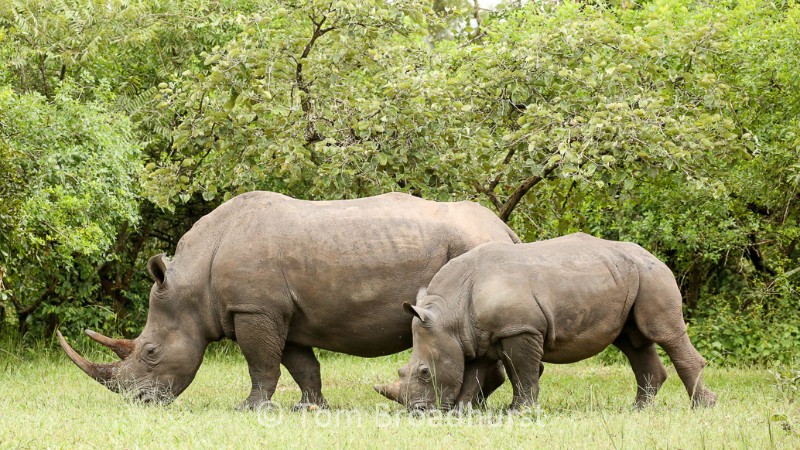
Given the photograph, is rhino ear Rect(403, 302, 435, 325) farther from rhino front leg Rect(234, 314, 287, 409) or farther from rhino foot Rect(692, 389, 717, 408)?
rhino foot Rect(692, 389, 717, 408)

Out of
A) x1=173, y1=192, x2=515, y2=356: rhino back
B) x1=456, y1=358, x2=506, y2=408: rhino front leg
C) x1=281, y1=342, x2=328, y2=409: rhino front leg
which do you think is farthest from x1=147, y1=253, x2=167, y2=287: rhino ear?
x1=456, y1=358, x2=506, y2=408: rhino front leg

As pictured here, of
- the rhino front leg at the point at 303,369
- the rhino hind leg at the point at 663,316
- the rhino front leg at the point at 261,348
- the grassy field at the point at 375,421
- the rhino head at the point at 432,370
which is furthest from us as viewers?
the rhino front leg at the point at 303,369

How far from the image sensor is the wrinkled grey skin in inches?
340

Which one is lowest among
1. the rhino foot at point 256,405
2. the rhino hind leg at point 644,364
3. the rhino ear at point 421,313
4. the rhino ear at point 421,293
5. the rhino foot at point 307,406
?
the rhino foot at point 307,406

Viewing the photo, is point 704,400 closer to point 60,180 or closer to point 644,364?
point 644,364

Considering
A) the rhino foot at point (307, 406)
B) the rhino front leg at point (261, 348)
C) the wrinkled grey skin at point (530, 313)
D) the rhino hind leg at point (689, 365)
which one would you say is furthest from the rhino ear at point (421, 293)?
the rhino hind leg at point (689, 365)

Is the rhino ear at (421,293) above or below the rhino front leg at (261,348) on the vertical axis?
above

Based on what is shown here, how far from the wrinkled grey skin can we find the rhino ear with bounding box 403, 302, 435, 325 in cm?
1

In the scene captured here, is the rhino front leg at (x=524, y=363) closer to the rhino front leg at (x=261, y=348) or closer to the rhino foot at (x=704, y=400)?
the rhino foot at (x=704, y=400)

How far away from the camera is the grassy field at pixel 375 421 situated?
6930 millimetres

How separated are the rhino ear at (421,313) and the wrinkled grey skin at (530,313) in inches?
0.4

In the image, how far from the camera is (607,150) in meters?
11.3

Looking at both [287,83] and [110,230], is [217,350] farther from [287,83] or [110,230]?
[287,83]

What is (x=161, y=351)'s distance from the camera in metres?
9.63
